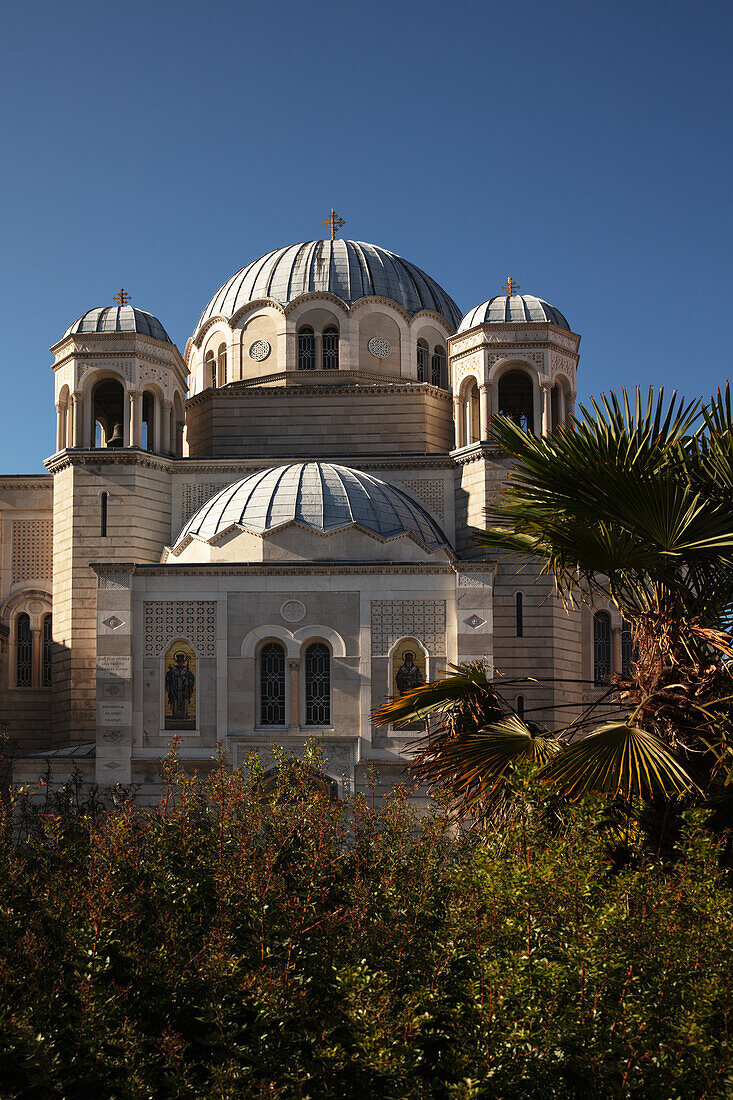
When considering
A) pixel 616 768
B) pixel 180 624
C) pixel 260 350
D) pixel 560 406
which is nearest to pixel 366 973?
pixel 616 768

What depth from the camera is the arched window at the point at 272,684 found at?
1123 inches

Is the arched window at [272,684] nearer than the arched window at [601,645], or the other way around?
the arched window at [272,684]

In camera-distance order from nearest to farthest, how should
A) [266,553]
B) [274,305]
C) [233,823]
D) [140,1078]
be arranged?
[140,1078] → [233,823] → [266,553] → [274,305]

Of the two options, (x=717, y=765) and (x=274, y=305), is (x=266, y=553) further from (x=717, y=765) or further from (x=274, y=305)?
(x=717, y=765)

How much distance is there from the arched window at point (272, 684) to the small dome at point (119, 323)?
415 inches

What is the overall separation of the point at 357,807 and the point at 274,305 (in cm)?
2837

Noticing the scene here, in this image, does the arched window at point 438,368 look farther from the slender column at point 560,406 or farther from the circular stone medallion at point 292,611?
the circular stone medallion at point 292,611

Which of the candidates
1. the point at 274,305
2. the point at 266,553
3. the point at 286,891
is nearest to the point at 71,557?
the point at 266,553

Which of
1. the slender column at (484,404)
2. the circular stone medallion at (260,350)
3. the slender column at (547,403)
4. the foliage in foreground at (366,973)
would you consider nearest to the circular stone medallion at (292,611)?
the slender column at (484,404)

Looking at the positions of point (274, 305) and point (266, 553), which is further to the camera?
point (274, 305)

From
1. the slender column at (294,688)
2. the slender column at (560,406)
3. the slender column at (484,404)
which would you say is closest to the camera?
the slender column at (294,688)

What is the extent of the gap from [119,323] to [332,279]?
8030mm

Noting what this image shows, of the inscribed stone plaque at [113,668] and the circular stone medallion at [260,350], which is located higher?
the circular stone medallion at [260,350]

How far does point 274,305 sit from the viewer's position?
39156 millimetres
